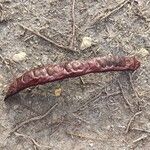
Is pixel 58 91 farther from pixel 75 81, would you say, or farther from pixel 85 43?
pixel 85 43

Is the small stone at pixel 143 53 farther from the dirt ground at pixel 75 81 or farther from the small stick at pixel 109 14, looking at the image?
the small stick at pixel 109 14

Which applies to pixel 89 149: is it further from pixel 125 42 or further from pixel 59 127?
pixel 125 42

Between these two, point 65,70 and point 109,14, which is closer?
point 65,70

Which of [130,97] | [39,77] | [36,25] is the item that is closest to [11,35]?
[36,25]

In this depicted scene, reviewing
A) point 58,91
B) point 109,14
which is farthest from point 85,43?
point 58,91

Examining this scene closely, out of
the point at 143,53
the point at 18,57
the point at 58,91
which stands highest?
the point at 143,53

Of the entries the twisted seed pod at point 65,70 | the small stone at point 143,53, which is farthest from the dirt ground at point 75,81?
the twisted seed pod at point 65,70
